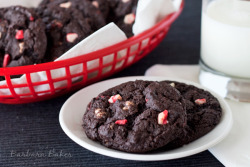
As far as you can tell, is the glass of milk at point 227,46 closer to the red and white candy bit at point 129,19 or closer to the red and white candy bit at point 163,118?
the red and white candy bit at point 129,19

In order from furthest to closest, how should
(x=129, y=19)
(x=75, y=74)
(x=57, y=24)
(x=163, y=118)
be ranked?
(x=129, y=19), (x=57, y=24), (x=75, y=74), (x=163, y=118)

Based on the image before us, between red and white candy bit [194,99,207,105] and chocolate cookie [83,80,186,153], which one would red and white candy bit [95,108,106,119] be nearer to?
chocolate cookie [83,80,186,153]

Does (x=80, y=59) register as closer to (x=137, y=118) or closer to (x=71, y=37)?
(x=71, y=37)

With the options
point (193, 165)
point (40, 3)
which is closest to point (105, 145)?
point (193, 165)

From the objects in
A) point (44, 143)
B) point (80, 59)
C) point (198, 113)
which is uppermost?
point (80, 59)

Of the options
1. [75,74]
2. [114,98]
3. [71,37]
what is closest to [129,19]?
[71,37]

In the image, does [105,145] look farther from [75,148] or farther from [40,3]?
[40,3]
